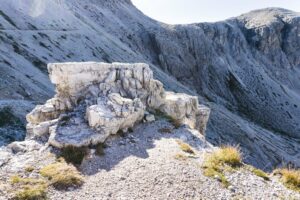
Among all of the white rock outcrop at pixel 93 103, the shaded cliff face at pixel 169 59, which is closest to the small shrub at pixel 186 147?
the white rock outcrop at pixel 93 103

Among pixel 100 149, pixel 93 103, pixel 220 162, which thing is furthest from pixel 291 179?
pixel 93 103

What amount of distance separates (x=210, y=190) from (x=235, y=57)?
178 m

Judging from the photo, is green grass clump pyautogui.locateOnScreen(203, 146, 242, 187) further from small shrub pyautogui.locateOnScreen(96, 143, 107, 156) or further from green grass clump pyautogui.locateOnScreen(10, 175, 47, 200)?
green grass clump pyautogui.locateOnScreen(10, 175, 47, 200)

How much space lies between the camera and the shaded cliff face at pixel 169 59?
78.4 m

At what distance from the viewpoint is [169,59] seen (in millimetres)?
157250

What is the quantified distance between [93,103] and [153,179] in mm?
7912

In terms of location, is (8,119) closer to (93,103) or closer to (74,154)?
(93,103)

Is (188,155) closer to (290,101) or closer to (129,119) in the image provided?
(129,119)

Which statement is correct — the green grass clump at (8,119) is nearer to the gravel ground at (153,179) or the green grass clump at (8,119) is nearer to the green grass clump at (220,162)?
the gravel ground at (153,179)

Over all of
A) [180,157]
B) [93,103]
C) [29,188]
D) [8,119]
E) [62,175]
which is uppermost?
[93,103]

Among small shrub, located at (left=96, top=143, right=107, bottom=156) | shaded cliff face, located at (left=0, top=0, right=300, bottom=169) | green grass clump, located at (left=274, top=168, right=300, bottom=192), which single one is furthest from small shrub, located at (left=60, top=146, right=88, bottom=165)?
shaded cliff face, located at (left=0, top=0, right=300, bottom=169)

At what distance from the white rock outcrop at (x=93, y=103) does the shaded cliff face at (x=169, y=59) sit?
2709 centimetres

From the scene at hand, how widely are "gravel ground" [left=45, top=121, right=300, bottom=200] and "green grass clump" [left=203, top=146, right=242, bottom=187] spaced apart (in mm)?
404

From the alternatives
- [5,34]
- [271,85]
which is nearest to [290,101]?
[271,85]
